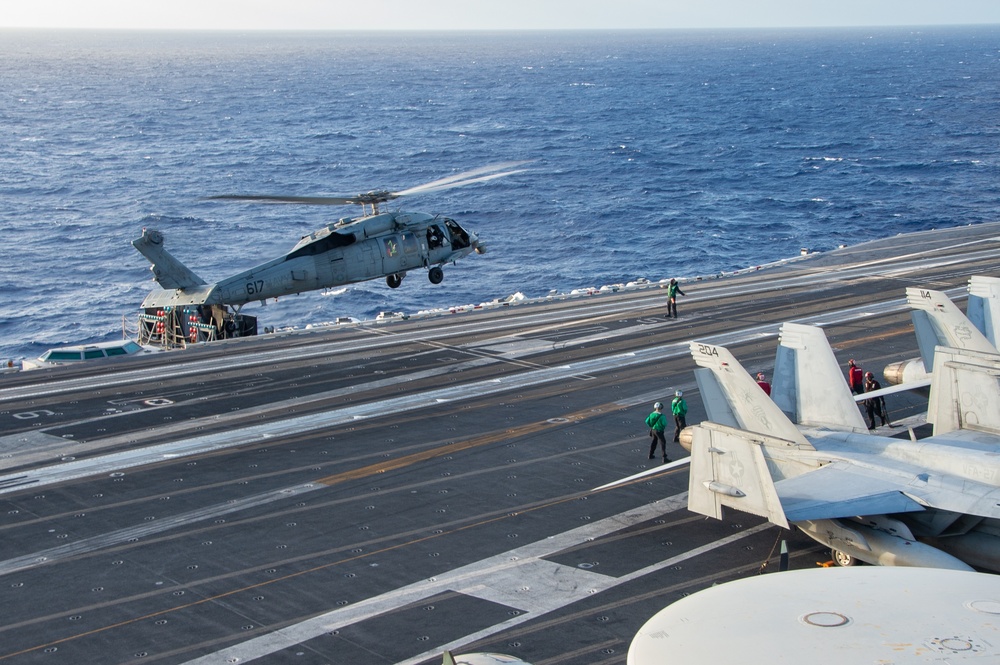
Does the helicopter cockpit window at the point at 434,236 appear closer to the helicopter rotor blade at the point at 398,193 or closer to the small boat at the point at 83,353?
the helicopter rotor blade at the point at 398,193

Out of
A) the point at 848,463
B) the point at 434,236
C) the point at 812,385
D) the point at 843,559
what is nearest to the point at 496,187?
the point at 434,236

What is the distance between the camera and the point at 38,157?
406 ft

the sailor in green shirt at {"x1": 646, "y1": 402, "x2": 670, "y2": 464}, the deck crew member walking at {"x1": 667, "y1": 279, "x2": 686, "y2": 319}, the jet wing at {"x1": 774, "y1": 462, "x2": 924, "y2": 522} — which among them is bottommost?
the sailor in green shirt at {"x1": 646, "y1": 402, "x2": 670, "y2": 464}

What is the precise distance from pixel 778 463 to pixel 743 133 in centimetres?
12284

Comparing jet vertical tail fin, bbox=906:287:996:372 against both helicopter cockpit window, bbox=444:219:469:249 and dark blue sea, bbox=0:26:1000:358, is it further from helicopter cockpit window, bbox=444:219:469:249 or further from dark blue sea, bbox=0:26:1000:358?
dark blue sea, bbox=0:26:1000:358

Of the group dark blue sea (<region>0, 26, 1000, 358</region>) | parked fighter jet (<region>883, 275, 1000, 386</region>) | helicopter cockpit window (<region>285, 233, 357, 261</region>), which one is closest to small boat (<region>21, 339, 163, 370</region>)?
dark blue sea (<region>0, 26, 1000, 358</region>)

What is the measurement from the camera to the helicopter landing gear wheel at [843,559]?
59.1 ft

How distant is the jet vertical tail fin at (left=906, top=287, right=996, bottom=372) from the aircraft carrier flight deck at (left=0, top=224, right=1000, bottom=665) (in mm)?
2527

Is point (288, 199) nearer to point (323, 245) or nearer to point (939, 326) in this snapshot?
point (323, 245)

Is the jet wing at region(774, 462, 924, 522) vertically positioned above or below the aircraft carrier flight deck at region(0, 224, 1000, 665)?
above

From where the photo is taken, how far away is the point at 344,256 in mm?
35875

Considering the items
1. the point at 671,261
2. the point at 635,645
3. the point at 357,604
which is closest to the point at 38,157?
the point at 671,261

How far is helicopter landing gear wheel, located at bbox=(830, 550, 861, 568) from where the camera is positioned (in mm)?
18016

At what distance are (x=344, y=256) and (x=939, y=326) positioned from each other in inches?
764
